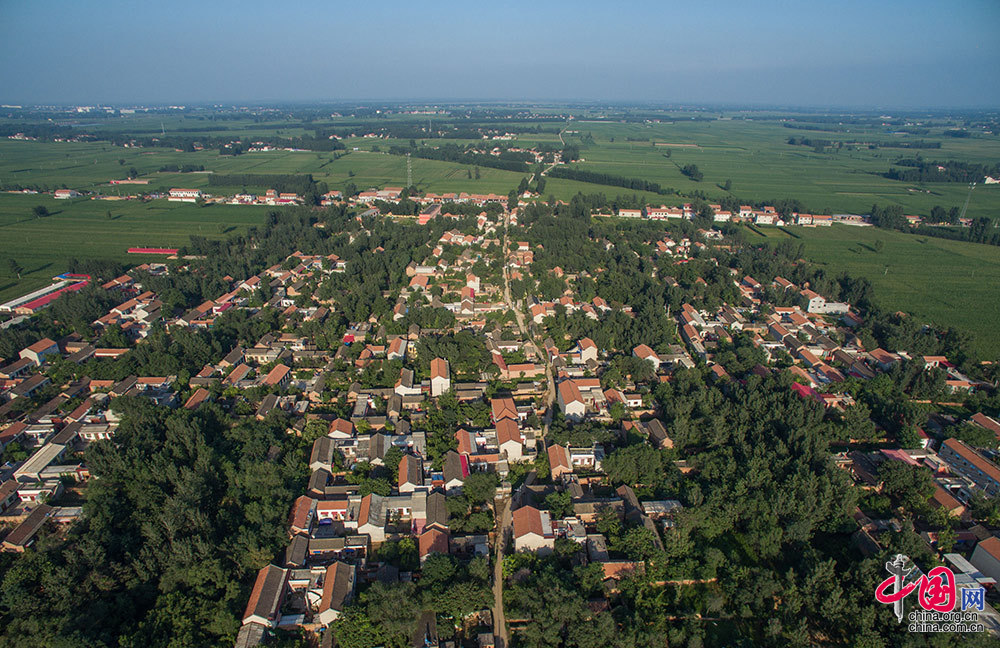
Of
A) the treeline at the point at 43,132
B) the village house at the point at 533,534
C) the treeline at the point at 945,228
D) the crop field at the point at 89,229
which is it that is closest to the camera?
the village house at the point at 533,534

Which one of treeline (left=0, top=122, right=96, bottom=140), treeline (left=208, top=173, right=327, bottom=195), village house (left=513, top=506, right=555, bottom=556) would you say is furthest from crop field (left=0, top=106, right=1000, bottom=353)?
village house (left=513, top=506, right=555, bottom=556)

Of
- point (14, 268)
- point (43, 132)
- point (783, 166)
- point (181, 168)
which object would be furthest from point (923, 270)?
point (43, 132)

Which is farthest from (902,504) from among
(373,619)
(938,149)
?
(938,149)

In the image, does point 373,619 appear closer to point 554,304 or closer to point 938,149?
point 554,304

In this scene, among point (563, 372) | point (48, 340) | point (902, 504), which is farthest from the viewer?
point (48, 340)

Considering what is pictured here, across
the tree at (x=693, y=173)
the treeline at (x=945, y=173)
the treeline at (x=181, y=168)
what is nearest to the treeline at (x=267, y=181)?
the treeline at (x=181, y=168)

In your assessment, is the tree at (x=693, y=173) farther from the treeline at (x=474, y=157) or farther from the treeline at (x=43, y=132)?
the treeline at (x=43, y=132)
